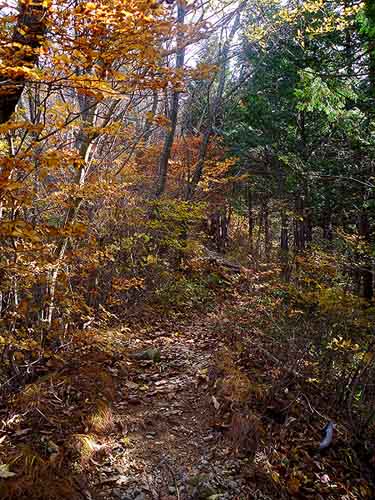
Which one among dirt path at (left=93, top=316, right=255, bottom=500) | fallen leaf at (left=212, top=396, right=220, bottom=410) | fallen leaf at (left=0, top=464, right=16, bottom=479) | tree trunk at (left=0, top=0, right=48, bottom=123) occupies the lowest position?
dirt path at (left=93, top=316, right=255, bottom=500)

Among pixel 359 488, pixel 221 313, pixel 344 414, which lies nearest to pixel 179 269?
pixel 221 313

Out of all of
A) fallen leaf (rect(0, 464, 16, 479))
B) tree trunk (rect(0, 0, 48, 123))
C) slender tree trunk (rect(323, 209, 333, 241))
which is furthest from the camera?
slender tree trunk (rect(323, 209, 333, 241))

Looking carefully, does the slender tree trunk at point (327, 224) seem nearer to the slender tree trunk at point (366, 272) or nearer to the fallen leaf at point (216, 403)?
the slender tree trunk at point (366, 272)

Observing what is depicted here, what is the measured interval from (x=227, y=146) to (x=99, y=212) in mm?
8808

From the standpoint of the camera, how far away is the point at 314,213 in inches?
403

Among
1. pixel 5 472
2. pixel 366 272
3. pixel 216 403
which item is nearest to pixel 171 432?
pixel 216 403

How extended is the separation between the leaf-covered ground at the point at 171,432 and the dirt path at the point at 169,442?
1cm

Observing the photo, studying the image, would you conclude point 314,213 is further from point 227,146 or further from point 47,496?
point 47,496

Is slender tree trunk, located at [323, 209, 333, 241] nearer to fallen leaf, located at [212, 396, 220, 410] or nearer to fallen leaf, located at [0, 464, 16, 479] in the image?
fallen leaf, located at [212, 396, 220, 410]

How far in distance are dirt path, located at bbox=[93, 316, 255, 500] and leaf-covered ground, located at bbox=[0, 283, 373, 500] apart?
0.01 metres

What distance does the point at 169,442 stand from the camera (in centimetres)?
377

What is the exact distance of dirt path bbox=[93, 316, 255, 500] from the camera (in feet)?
10.5

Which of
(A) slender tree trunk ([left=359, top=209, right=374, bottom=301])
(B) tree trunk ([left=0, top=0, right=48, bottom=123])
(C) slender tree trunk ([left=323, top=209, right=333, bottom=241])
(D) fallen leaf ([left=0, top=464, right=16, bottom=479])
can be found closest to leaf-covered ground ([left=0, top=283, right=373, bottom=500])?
(D) fallen leaf ([left=0, top=464, right=16, bottom=479])

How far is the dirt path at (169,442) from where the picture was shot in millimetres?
3186
